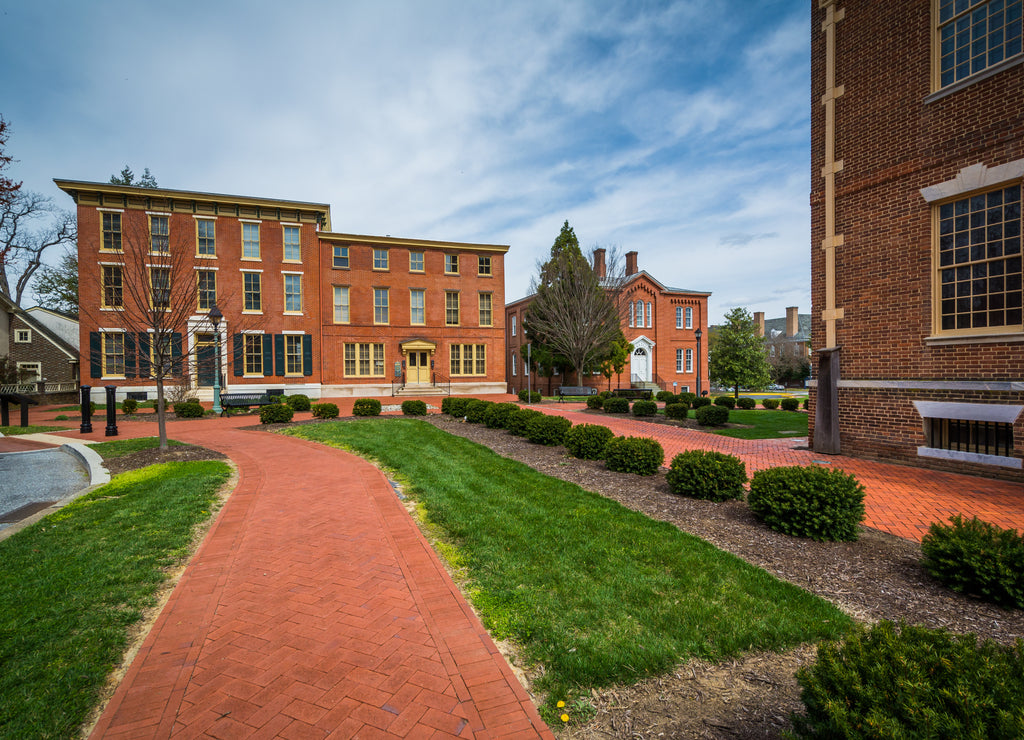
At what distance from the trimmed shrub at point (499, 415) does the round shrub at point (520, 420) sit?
412 millimetres

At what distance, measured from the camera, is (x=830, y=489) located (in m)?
5.33

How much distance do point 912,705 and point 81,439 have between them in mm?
18157

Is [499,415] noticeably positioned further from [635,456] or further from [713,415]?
[713,415]

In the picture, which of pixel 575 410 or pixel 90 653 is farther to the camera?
pixel 575 410

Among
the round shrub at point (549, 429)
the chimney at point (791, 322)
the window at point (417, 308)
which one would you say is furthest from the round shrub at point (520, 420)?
the chimney at point (791, 322)

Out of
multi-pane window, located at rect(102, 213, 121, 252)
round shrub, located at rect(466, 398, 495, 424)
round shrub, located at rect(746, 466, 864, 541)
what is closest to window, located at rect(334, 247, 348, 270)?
multi-pane window, located at rect(102, 213, 121, 252)

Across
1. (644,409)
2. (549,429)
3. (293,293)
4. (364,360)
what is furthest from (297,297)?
(549,429)

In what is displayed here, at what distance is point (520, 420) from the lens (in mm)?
12555

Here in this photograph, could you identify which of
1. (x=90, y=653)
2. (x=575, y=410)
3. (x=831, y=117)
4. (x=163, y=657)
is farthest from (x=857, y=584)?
(x=575, y=410)

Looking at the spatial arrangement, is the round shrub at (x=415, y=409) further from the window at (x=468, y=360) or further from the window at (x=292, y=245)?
the window at (x=292, y=245)

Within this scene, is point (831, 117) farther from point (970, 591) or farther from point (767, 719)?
point (767, 719)

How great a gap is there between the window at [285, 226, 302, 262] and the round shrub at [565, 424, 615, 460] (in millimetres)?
25095

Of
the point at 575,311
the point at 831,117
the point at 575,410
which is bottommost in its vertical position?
the point at 575,410

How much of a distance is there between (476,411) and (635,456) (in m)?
8.07
